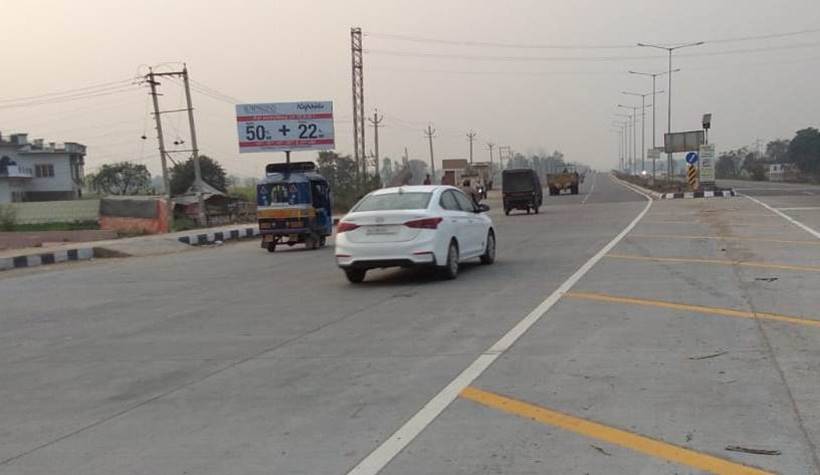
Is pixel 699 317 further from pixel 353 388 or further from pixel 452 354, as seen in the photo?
pixel 353 388

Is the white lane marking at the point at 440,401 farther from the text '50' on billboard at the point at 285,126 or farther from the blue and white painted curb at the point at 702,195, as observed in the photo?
the blue and white painted curb at the point at 702,195

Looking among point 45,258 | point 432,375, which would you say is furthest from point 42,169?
point 432,375

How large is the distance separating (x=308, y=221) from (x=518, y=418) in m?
17.1

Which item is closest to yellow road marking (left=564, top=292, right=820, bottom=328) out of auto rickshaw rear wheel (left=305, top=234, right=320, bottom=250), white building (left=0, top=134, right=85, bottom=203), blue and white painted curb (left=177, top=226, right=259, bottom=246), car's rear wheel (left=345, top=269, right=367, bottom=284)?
car's rear wheel (left=345, top=269, right=367, bottom=284)

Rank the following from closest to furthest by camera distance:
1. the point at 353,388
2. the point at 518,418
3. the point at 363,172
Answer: the point at 518,418 → the point at 353,388 → the point at 363,172

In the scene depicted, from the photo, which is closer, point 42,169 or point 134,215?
point 134,215

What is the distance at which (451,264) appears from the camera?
512 inches

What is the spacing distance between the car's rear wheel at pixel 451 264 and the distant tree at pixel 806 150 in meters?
96.9

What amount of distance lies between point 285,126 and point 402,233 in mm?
32293

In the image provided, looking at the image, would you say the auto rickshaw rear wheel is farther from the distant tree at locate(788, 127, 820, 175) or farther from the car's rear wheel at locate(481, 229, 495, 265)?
the distant tree at locate(788, 127, 820, 175)

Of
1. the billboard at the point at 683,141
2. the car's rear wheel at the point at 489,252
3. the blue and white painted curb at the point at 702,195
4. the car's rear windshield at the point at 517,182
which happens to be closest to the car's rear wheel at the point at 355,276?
the car's rear wheel at the point at 489,252

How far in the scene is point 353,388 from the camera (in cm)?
649

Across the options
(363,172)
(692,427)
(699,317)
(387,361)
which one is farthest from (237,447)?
(363,172)

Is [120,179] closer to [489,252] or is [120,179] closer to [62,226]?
[62,226]
